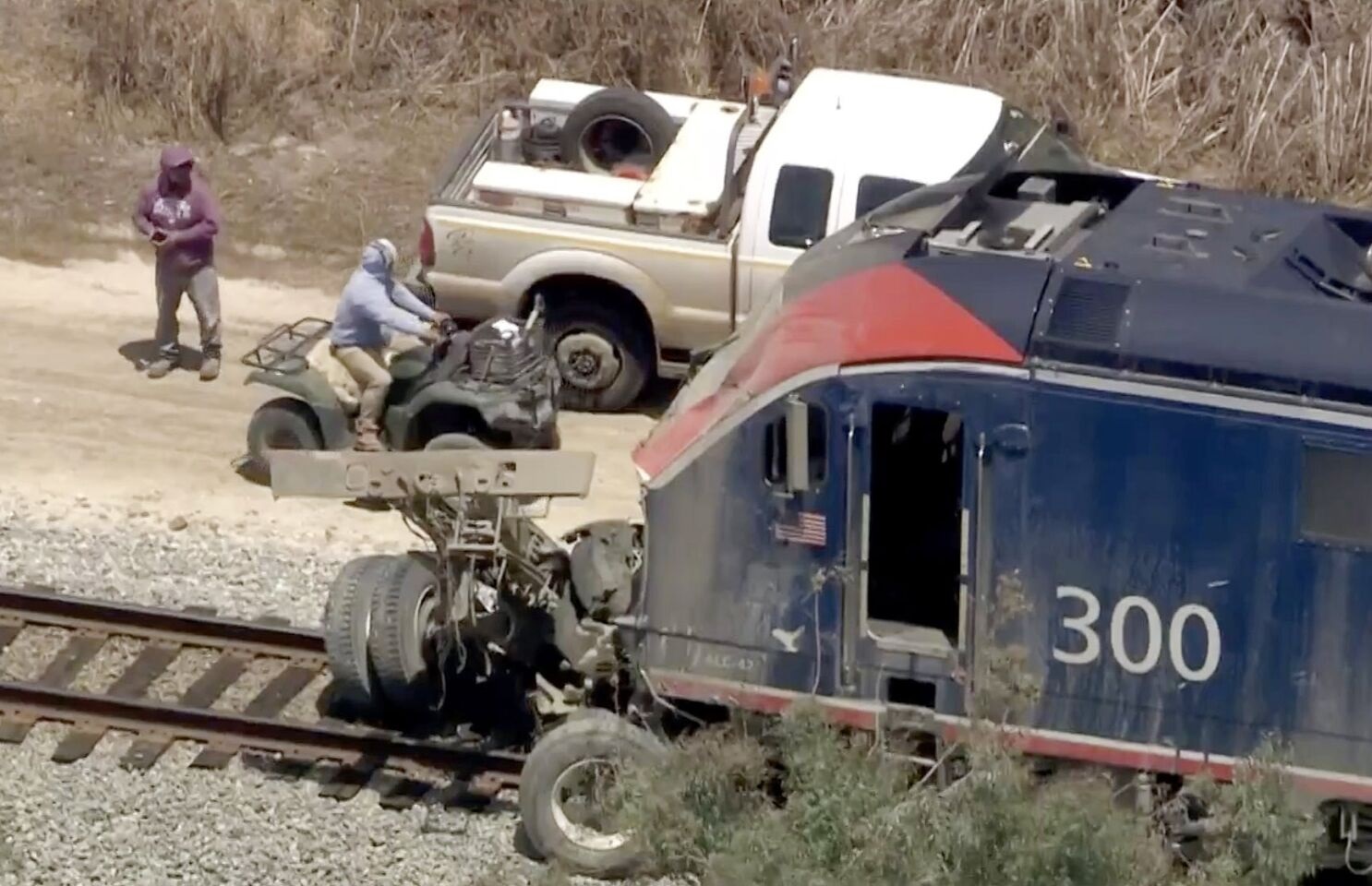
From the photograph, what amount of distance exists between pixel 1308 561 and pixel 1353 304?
3.23 ft

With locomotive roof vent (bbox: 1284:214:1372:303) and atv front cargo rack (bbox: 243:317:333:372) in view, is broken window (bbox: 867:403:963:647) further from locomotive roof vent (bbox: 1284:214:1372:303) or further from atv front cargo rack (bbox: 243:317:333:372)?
atv front cargo rack (bbox: 243:317:333:372)

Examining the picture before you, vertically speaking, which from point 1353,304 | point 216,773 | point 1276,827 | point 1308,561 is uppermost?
point 1353,304

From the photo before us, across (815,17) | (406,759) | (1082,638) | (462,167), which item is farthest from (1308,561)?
(815,17)

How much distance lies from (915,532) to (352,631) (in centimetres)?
273

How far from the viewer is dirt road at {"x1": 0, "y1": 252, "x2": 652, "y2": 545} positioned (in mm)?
14195

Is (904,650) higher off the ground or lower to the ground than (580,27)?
lower

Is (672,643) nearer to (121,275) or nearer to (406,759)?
(406,759)

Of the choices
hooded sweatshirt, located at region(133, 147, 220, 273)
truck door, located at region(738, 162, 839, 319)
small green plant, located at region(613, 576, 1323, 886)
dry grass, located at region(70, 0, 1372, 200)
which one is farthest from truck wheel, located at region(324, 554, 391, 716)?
dry grass, located at region(70, 0, 1372, 200)

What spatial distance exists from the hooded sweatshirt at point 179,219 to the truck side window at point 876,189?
4226mm

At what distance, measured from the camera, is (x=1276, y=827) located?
8.23m

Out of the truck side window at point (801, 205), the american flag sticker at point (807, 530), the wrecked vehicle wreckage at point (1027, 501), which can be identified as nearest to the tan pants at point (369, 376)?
the truck side window at point (801, 205)

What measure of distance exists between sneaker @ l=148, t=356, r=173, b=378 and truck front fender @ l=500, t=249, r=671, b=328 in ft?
8.38

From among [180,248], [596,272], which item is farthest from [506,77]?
[596,272]

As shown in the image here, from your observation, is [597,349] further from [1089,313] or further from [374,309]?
[1089,313]
